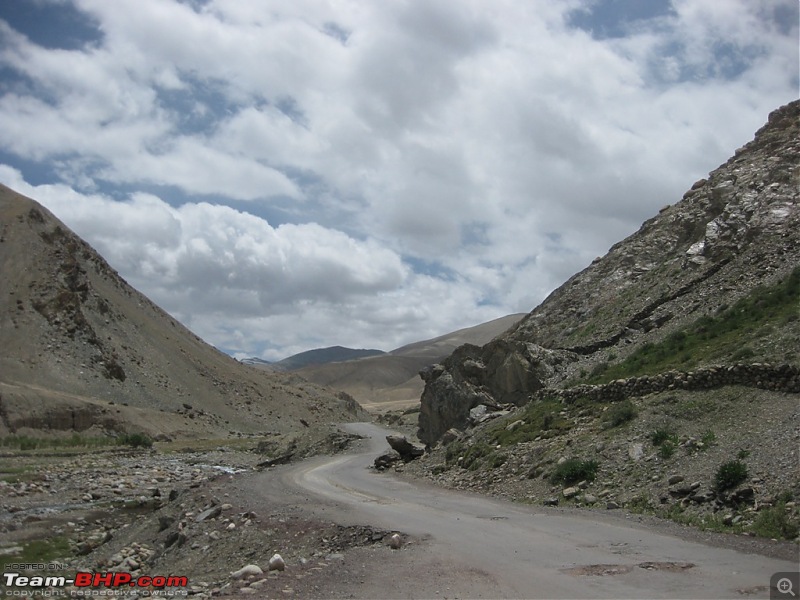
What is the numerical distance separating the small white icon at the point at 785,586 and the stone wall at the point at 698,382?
10.7 meters

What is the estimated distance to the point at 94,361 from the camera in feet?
238

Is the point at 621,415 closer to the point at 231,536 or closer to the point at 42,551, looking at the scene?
the point at 231,536

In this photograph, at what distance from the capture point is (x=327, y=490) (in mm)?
23562

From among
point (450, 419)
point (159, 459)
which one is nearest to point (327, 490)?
point (450, 419)

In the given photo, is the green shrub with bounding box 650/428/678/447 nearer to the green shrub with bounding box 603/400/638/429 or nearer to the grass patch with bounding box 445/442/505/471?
the green shrub with bounding box 603/400/638/429

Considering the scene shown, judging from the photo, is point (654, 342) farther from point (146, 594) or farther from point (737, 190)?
point (146, 594)

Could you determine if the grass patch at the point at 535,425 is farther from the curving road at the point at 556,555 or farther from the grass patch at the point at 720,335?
the curving road at the point at 556,555

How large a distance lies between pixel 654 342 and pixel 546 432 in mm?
7980

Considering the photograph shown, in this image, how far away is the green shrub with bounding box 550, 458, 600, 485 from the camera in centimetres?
1844

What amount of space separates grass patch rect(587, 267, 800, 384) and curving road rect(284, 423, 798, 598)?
9.41m

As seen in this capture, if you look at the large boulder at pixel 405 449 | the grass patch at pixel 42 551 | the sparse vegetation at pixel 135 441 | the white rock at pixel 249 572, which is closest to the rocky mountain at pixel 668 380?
the large boulder at pixel 405 449

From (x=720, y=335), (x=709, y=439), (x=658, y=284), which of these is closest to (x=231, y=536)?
(x=709, y=439)

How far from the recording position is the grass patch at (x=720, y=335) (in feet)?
73.8

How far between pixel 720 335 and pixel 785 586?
698 inches
